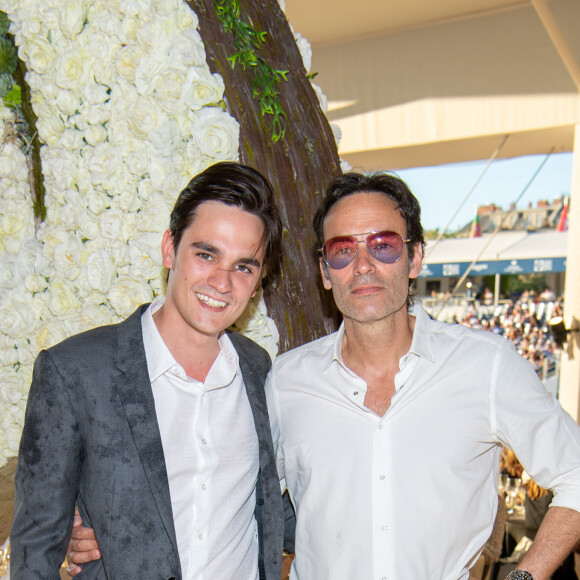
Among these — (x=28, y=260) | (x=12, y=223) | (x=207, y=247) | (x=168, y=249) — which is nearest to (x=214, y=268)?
(x=207, y=247)

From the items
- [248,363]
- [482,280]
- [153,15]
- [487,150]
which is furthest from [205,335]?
[482,280]

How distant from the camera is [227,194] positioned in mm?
1644

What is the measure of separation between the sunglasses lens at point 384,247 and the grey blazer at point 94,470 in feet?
2.50

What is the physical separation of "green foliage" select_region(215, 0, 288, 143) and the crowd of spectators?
29.8ft

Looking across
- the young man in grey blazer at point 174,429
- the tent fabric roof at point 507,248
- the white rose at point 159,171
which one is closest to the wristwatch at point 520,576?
the young man in grey blazer at point 174,429

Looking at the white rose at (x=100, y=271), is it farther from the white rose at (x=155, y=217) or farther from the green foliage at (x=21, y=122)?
the green foliage at (x=21, y=122)

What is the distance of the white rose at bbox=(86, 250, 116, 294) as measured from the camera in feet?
6.32

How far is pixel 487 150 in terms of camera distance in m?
7.53

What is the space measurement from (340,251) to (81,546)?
3.44 feet

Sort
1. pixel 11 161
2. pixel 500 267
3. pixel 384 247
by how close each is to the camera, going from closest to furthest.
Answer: pixel 384 247, pixel 11 161, pixel 500 267

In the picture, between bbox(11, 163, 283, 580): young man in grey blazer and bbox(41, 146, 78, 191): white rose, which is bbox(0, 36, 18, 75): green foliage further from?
bbox(11, 163, 283, 580): young man in grey blazer

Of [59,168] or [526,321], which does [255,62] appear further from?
[526,321]

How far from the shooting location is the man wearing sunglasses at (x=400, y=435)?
5.22 feet

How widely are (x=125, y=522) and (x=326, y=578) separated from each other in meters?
0.58
